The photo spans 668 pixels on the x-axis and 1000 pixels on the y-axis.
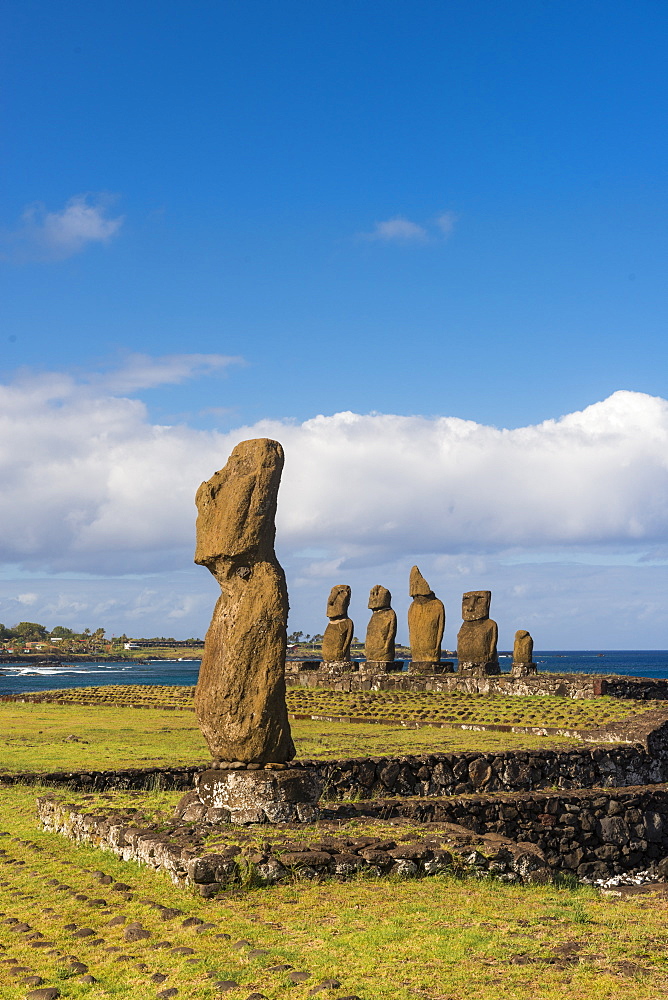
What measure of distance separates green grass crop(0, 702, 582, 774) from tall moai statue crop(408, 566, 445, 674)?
8.89 meters

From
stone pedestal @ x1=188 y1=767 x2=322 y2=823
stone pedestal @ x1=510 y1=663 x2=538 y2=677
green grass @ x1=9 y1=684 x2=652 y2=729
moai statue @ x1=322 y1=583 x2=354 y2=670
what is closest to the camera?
stone pedestal @ x1=188 y1=767 x2=322 y2=823

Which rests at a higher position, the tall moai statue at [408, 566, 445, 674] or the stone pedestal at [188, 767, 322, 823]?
the tall moai statue at [408, 566, 445, 674]

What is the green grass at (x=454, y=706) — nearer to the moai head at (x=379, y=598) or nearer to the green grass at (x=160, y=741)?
the green grass at (x=160, y=741)

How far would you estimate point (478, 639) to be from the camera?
122 ft

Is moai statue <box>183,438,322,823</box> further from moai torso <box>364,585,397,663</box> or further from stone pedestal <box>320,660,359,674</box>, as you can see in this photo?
stone pedestal <box>320,660,359,674</box>

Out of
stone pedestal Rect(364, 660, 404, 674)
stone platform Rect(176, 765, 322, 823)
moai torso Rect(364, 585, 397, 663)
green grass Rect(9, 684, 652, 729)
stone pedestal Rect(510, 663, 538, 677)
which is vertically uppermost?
moai torso Rect(364, 585, 397, 663)

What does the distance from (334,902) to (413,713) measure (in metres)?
22.5

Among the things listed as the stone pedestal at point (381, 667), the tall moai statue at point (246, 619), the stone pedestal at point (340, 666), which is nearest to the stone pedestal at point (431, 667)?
the stone pedestal at point (381, 667)

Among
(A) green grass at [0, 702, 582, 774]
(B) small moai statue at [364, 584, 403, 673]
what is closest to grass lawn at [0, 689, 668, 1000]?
(A) green grass at [0, 702, 582, 774]

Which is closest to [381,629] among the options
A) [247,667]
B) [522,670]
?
[522,670]

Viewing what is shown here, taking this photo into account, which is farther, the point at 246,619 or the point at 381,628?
the point at 381,628

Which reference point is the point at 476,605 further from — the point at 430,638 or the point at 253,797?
the point at 253,797

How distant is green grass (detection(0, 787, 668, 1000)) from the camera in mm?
6125

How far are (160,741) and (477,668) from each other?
17.6 metres
